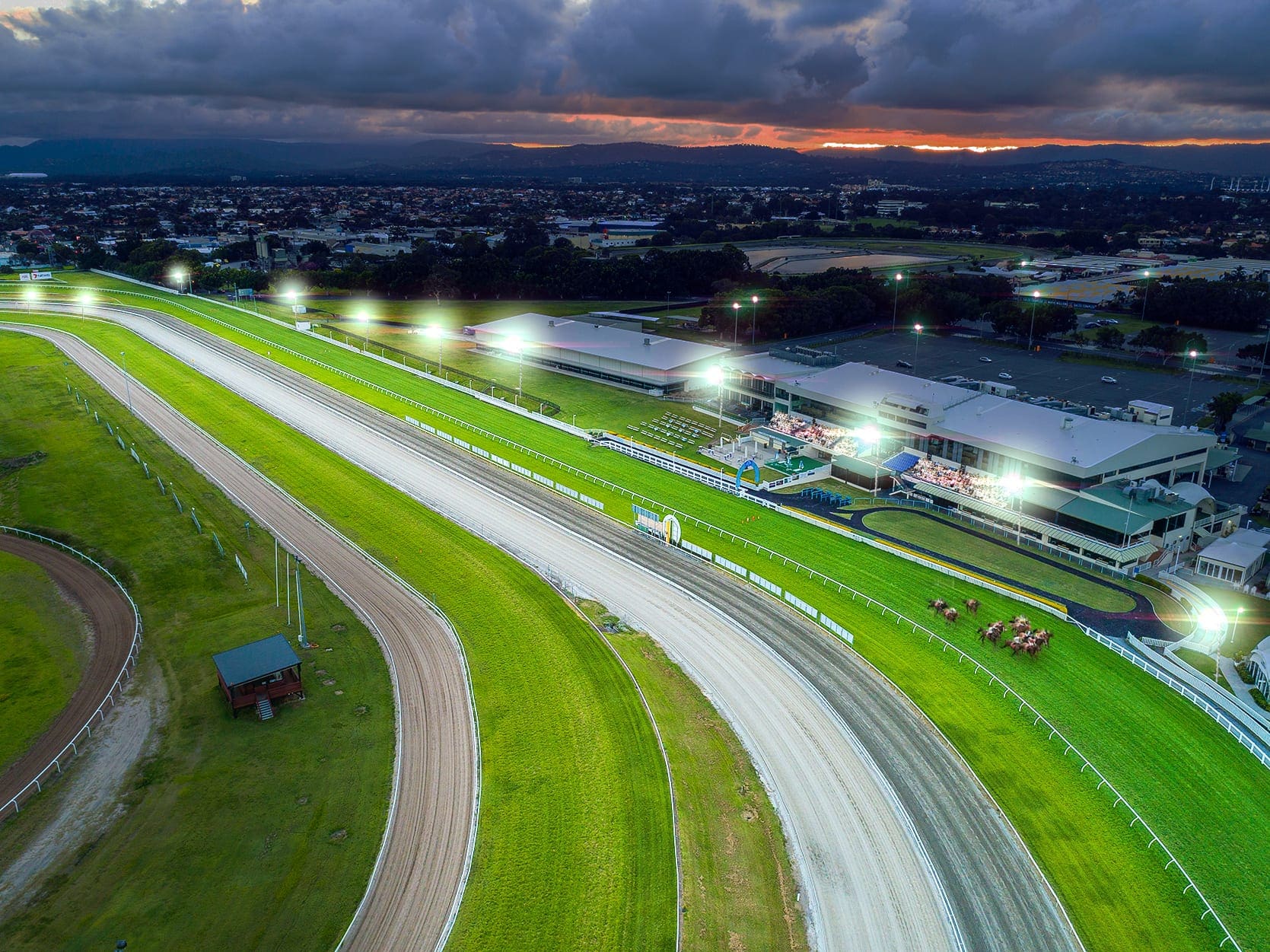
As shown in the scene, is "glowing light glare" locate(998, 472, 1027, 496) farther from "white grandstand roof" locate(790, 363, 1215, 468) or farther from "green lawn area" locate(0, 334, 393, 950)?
"green lawn area" locate(0, 334, 393, 950)

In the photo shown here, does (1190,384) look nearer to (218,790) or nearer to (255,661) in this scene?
(255,661)

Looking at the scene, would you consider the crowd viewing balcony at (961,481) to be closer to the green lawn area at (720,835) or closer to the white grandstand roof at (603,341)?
the green lawn area at (720,835)

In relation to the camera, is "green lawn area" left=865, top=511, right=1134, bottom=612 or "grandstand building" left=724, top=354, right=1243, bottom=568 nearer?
"green lawn area" left=865, top=511, right=1134, bottom=612

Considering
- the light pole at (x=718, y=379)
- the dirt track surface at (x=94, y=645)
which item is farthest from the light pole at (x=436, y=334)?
the dirt track surface at (x=94, y=645)

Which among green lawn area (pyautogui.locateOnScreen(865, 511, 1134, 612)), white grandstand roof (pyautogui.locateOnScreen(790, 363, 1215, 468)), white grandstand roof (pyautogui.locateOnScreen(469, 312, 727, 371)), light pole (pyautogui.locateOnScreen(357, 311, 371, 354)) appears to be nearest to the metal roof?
green lawn area (pyautogui.locateOnScreen(865, 511, 1134, 612))

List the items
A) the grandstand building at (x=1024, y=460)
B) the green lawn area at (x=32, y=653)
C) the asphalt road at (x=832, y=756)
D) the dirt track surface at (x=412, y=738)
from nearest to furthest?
1. the dirt track surface at (x=412, y=738)
2. the asphalt road at (x=832, y=756)
3. the green lawn area at (x=32, y=653)
4. the grandstand building at (x=1024, y=460)

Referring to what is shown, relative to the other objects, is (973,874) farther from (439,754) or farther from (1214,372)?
(1214,372)
